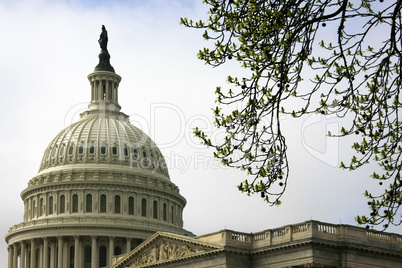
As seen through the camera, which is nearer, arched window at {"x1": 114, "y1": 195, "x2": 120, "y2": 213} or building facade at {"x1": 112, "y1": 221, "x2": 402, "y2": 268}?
building facade at {"x1": 112, "y1": 221, "x2": 402, "y2": 268}

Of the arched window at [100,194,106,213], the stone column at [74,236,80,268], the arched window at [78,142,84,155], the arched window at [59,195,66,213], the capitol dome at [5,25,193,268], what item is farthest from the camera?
the arched window at [78,142,84,155]

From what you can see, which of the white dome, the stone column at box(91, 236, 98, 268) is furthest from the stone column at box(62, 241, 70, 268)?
the white dome

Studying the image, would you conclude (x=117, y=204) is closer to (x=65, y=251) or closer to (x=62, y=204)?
(x=62, y=204)

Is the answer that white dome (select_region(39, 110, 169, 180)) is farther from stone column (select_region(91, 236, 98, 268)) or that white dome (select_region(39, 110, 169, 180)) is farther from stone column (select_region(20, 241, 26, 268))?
stone column (select_region(91, 236, 98, 268))

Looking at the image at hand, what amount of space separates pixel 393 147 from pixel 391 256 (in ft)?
180

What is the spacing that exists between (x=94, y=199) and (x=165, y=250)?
5323 cm

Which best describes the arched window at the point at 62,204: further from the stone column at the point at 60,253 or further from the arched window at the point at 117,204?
the arched window at the point at 117,204

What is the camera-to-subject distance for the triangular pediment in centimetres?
8919

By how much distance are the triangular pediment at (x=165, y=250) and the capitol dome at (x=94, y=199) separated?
42232mm

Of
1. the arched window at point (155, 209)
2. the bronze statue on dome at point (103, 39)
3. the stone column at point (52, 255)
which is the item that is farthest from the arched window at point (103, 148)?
the bronze statue on dome at point (103, 39)

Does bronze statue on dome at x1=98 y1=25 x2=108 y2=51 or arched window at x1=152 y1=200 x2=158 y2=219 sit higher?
bronze statue on dome at x1=98 y1=25 x2=108 y2=51

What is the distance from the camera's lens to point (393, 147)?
2942cm

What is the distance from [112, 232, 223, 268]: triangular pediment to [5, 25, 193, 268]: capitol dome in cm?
4223

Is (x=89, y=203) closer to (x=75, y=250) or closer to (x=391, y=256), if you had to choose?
(x=75, y=250)
